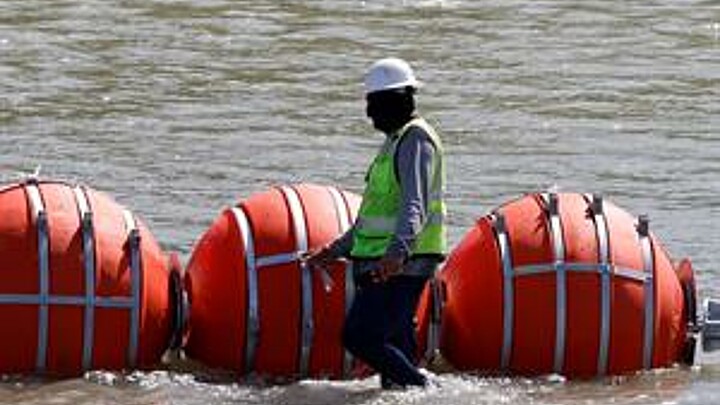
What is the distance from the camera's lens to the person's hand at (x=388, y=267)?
11.8 m

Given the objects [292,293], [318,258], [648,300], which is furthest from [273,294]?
[648,300]

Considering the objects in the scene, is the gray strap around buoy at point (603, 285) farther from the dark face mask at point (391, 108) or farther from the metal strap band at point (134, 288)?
the metal strap band at point (134, 288)

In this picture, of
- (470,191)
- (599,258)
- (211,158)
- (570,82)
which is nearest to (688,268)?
(599,258)

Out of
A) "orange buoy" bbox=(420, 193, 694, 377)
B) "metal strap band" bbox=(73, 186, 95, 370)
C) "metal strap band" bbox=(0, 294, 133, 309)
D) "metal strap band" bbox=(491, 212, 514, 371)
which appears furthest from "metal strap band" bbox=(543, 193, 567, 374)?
"metal strap band" bbox=(73, 186, 95, 370)

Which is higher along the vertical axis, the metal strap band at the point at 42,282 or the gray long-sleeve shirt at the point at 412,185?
the gray long-sleeve shirt at the point at 412,185

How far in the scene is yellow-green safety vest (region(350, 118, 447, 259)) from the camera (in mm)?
11938

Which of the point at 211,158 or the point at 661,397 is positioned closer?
the point at 661,397

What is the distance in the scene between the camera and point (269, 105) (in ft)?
79.7

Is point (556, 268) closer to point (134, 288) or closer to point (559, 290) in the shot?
point (559, 290)

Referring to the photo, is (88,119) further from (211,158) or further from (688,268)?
(688,268)

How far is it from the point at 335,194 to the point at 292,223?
44 centimetres

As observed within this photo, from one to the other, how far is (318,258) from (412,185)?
0.83 m

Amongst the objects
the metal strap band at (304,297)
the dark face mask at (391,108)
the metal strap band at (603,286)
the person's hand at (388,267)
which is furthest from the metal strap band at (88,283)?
the metal strap band at (603,286)

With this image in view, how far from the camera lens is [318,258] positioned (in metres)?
12.3
